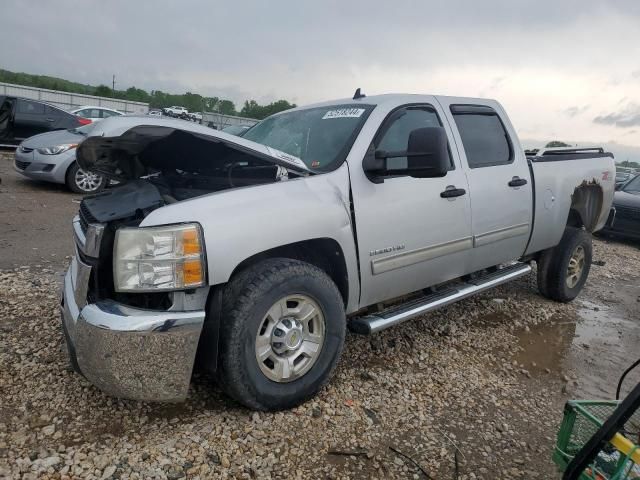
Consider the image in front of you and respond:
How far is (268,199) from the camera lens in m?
2.64

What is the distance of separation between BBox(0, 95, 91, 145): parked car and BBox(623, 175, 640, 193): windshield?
1195 centimetres

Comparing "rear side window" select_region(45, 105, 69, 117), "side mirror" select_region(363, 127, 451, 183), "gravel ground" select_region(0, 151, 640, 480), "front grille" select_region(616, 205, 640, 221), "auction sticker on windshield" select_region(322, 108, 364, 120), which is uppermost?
"auction sticker on windshield" select_region(322, 108, 364, 120)

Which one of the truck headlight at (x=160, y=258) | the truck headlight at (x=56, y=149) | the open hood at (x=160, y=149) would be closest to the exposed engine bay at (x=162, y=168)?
the open hood at (x=160, y=149)

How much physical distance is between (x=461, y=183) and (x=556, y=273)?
213cm

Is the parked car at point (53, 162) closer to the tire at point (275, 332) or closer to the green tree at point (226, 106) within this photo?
the tire at point (275, 332)

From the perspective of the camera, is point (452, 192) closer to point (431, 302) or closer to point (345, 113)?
point (431, 302)

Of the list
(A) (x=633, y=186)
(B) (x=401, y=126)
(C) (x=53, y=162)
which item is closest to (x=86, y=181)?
(C) (x=53, y=162)

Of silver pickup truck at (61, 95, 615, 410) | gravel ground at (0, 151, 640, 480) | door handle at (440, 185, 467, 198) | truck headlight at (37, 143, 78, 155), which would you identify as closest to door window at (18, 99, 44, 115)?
truck headlight at (37, 143, 78, 155)

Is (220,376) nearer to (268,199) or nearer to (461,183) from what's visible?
(268,199)

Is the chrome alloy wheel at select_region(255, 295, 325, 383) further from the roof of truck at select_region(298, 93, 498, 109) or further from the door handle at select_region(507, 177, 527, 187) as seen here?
the door handle at select_region(507, 177, 527, 187)

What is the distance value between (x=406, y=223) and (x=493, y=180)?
1173mm

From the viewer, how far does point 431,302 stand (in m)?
3.49

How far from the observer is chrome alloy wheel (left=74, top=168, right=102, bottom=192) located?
8719mm

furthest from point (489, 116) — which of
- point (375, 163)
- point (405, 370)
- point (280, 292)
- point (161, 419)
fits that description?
point (161, 419)
